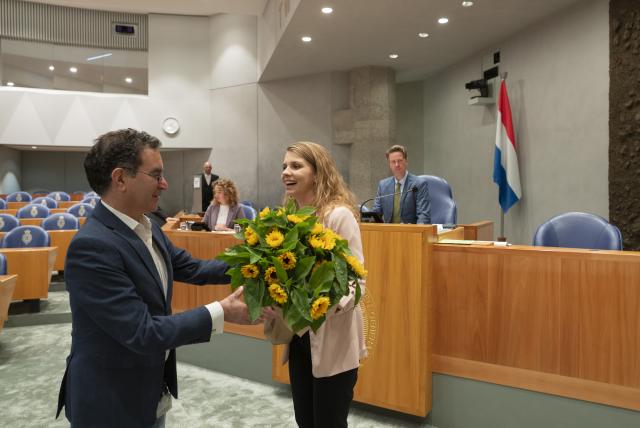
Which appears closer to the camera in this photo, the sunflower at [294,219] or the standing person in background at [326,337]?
the sunflower at [294,219]

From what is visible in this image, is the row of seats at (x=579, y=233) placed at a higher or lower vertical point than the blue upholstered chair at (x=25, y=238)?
higher

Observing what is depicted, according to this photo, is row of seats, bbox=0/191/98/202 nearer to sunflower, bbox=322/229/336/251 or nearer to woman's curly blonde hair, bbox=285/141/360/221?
woman's curly blonde hair, bbox=285/141/360/221

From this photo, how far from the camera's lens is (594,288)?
2117mm

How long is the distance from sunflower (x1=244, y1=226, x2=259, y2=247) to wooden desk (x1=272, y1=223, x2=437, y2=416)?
128 cm

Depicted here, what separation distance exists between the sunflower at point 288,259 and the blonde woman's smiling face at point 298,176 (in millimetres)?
512

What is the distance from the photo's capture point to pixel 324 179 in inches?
66.9

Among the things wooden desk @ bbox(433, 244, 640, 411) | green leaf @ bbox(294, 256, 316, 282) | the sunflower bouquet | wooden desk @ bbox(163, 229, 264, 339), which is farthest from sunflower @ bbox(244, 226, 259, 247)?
wooden desk @ bbox(163, 229, 264, 339)

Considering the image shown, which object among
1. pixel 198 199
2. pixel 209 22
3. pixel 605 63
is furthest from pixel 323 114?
pixel 605 63

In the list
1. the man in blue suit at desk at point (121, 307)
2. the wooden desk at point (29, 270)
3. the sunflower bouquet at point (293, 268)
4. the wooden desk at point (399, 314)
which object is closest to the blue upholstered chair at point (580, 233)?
the wooden desk at point (399, 314)

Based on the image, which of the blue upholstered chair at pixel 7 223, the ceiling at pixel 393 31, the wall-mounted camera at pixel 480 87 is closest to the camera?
the ceiling at pixel 393 31

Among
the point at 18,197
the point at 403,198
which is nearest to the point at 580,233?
the point at 403,198

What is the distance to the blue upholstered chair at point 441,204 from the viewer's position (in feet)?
13.4

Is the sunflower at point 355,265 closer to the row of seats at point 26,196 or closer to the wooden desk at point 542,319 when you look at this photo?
the wooden desk at point 542,319

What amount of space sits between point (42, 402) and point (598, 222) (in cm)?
325
